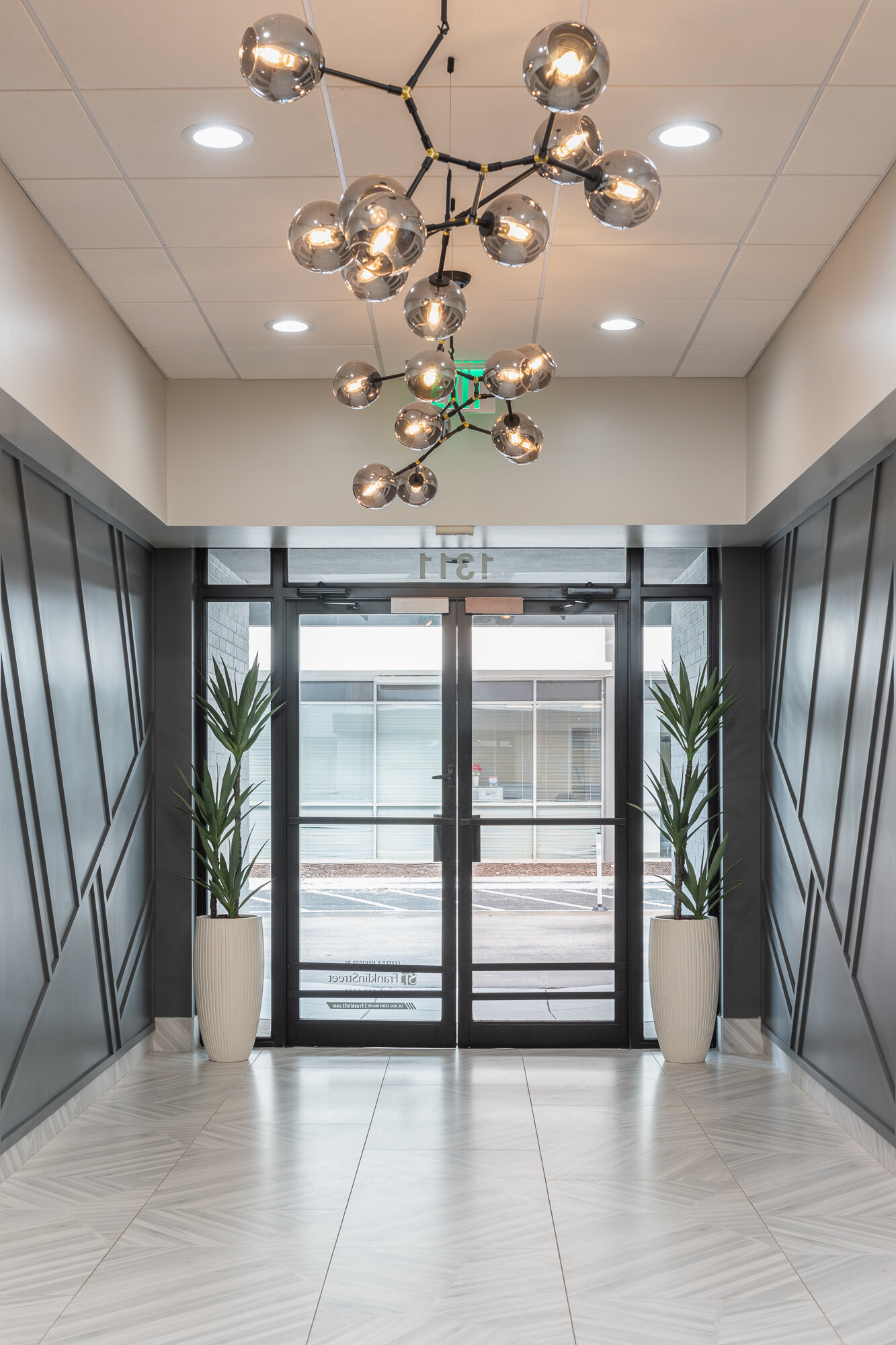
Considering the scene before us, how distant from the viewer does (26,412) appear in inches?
161

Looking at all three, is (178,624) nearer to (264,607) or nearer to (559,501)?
(264,607)

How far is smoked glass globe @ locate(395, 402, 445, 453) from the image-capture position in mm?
3916

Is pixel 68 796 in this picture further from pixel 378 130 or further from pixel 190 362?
pixel 378 130

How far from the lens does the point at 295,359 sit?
5.77 m

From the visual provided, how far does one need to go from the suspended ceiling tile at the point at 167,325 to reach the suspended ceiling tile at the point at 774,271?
7.32ft

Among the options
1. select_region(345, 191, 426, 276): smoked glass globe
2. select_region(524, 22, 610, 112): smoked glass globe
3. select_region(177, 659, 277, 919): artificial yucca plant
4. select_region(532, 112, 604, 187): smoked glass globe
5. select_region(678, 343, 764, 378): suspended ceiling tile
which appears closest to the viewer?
select_region(524, 22, 610, 112): smoked glass globe

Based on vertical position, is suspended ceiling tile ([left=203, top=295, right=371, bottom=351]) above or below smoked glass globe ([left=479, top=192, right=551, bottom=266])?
above

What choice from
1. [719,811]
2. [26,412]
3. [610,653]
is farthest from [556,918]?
[26,412]

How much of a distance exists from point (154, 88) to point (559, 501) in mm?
3183

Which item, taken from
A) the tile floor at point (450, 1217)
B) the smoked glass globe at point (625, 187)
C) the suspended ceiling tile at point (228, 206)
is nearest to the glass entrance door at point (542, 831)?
the tile floor at point (450, 1217)

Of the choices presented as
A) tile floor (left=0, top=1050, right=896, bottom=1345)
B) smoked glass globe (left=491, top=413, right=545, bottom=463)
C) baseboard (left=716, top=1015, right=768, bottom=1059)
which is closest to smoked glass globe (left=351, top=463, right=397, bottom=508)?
smoked glass globe (left=491, top=413, right=545, bottom=463)

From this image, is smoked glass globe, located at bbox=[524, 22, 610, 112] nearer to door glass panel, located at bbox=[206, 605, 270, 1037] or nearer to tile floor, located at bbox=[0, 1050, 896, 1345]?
tile floor, located at bbox=[0, 1050, 896, 1345]

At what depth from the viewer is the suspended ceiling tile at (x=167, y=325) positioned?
5059mm

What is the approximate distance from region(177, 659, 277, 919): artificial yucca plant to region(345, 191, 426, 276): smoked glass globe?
405 centimetres
